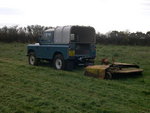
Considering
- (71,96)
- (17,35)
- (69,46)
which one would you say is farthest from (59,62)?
(17,35)

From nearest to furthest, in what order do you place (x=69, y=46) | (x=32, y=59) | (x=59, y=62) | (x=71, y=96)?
1. (x=71, y=96)
2. (x=69, y=46)
3. (x=59, y=62)
4. (x=32, y=59)

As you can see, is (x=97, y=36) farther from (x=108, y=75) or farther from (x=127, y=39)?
(x=108, y=75)

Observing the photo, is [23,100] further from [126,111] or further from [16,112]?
[126,111]

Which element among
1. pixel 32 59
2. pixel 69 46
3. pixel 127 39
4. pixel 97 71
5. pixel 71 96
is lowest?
pixel 71 96

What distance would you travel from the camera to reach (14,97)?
795 cm

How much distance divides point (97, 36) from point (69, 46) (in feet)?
79.7

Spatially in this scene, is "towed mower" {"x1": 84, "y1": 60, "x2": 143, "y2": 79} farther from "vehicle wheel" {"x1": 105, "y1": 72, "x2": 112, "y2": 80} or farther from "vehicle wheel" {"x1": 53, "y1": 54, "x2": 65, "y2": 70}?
"vehicle wheel" {"x1": 53, "y1": 54, "x2": 65, "y2": 70}

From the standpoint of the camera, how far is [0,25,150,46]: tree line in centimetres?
3559

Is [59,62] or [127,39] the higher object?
[127,39]

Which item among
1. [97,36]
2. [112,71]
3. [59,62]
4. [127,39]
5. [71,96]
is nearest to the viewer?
[71,96]

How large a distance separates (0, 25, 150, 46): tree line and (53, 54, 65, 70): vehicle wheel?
19.3 m

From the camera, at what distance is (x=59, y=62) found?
14898 mm

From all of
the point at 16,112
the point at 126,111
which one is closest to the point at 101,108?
the point at 126,111

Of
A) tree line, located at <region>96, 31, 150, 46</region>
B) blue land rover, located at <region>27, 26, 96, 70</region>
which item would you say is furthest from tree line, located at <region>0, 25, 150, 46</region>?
blue land rover, located at <region>27, 26, 96, 70</region>
